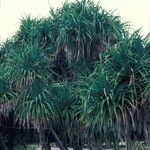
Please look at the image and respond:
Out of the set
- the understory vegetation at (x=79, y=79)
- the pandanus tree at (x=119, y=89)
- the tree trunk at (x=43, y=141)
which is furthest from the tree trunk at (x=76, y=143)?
the pandanus tree at (x=119, y=89)

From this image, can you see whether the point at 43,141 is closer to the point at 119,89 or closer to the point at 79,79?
the point at 79,79

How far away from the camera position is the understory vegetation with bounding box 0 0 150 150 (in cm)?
1107

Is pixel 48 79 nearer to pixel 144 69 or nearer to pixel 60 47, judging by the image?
pixel 60 47

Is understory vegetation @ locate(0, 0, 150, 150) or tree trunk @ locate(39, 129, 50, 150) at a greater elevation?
understory vegetation @ locate(0, 0, 150, 150)

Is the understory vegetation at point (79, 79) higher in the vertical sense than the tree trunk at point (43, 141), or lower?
higher

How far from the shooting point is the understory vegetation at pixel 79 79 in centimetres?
1107

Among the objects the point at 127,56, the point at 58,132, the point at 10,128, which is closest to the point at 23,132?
the point at 10,128

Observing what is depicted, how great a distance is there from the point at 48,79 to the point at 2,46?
3.53 meters

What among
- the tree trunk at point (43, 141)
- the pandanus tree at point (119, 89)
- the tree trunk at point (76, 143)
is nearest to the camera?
the pandanus tree at point (119, 89)

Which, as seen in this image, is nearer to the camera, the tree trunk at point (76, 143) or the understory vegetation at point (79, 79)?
the understory vegetation at point (79, 79)

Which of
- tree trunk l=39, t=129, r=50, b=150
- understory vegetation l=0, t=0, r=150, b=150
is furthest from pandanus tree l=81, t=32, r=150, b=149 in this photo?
tree trunk l=39, t=129, r=50, b=150

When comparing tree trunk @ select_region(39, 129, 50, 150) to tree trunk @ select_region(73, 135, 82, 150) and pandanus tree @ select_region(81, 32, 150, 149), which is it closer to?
tree trunk @ select_region(73, 135, 82, 150)

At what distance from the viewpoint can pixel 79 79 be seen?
1363 centimetres

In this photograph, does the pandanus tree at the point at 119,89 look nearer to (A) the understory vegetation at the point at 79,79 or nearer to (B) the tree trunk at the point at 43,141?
(A) the understory vegetation at the point at 79,79
